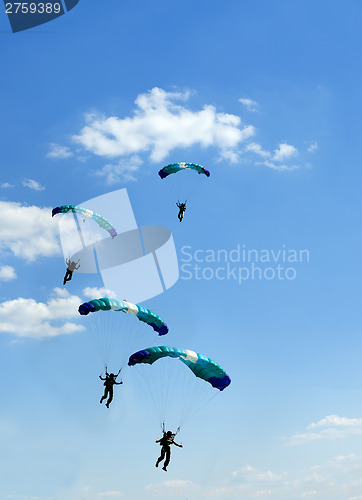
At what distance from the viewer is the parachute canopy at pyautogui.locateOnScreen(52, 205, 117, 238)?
36.9 meters

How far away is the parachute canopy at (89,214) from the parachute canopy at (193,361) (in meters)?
14.7

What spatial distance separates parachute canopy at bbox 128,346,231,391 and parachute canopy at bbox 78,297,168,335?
3.21 m

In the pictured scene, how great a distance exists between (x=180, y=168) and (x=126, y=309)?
52.6ft

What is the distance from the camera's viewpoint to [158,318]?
97.2ft

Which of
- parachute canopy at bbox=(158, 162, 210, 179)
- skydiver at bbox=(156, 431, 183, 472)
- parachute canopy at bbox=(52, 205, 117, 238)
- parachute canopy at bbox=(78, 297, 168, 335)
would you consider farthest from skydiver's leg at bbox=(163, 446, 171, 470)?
parachute canopy at bbox=(158, 162, 210, 179)

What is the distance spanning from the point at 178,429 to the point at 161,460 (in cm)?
210

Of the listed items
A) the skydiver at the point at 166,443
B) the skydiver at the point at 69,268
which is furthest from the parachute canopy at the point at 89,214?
the skydiver at the point at 166,443

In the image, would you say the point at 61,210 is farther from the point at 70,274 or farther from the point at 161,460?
the point at 161,460

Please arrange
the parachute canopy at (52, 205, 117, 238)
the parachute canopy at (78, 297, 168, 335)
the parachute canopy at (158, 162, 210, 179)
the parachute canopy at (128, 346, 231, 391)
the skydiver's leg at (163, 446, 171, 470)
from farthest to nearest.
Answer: the parachute canopy at (158, 162, 210, 179)
the parachute canopy at (52, 205, 117, 238)
the parachute canopy at (78, 297, 168, 335)
the skydiver's leg at (163, 446, 171, 470)
the parachute canopy at (128, 346, 231, 391)

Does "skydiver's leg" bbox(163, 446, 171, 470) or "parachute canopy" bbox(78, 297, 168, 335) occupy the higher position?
"parachute canopy" bbox(78, 297, 168, 335)

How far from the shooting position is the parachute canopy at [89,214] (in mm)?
36906

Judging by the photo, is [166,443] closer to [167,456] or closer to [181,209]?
[167,456]

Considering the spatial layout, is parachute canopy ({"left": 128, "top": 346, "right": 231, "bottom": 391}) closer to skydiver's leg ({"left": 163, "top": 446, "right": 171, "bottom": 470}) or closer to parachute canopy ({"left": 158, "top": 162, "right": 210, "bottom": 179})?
skydiver's leg ({"left": 163, "top": 446, "right": 171, "bottom": 470})

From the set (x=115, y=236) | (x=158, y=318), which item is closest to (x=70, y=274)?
(x=115, y=236)
